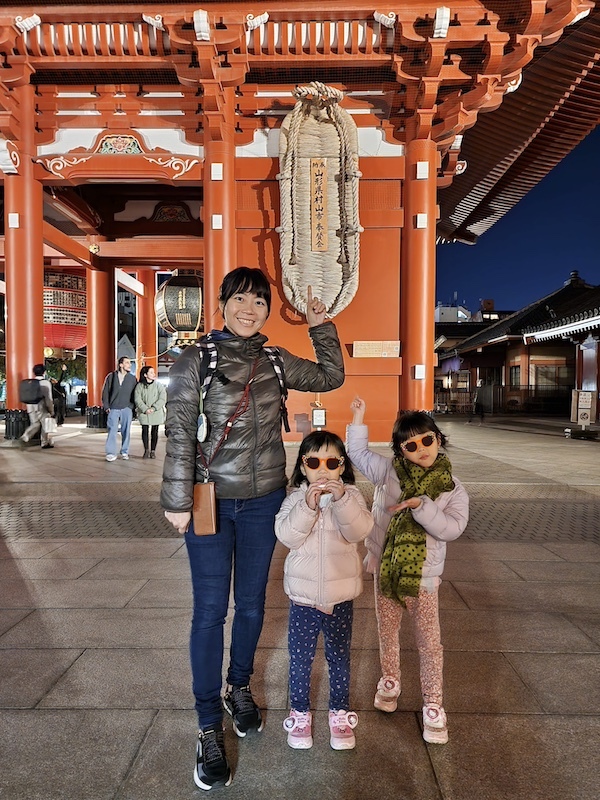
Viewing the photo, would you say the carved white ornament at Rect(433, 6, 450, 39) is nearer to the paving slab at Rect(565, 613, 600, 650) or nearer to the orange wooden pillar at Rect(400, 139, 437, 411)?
the orange wooden pillar at Rect(400, 139, 437, 411)

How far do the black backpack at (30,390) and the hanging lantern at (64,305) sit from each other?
7734mm

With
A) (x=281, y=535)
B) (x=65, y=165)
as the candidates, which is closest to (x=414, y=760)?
(x=281, y=535)

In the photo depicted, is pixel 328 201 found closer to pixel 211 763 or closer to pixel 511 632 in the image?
pixel 511 632

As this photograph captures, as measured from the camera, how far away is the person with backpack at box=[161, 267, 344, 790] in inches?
73.4

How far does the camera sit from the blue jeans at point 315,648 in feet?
6.33

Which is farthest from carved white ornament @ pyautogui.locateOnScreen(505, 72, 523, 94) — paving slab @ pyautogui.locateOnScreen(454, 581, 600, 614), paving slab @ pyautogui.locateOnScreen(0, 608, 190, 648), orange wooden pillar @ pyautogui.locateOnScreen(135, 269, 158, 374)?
orange wooden pillar @ pyautogui.locateOnScreen(135, 269, 158, 374)

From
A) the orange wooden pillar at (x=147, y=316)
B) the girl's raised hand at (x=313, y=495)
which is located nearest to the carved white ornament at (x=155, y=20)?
the girl's raised hand at (x=313, y=495)

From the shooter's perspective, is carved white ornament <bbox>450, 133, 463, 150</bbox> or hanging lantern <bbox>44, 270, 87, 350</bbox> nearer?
carved white ornament <bbox>450, 133, 463, 150</bbox>

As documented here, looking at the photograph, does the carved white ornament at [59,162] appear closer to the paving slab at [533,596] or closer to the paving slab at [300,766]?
the paving slab at [533,596]

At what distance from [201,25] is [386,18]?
2502 millimetres

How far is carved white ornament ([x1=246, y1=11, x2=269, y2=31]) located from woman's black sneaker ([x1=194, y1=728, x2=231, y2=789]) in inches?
329

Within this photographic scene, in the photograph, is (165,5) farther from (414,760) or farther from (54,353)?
(54,353)

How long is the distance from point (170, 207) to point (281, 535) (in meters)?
14.2

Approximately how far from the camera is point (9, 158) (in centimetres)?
892
